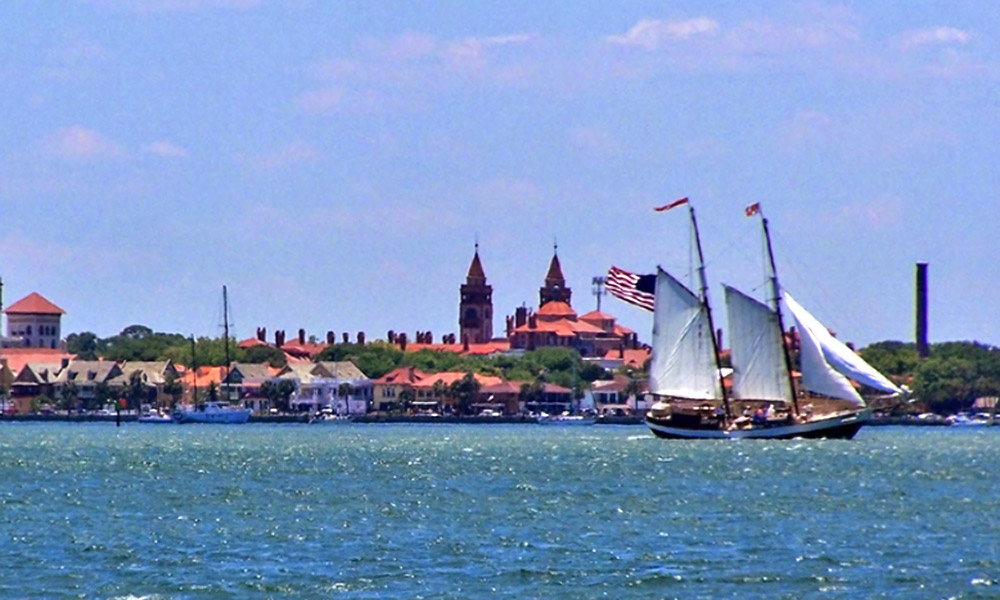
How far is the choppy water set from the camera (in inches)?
1575

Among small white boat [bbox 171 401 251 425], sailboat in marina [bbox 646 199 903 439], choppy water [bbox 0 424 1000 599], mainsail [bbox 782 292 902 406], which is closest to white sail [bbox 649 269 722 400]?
sailboat in marina [bbox 646 199 903 439]

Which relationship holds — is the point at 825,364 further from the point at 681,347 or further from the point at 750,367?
the point at 681,347

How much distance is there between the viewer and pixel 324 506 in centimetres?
5731

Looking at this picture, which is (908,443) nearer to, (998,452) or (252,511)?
(998,452)

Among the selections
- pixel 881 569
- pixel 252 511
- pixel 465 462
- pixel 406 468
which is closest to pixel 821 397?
pixel 465 462

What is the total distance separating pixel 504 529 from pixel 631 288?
5804cm

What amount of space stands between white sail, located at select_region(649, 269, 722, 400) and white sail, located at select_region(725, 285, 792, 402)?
44.3 inches

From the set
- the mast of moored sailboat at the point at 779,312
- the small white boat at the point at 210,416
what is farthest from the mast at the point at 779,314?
the small white boat at the point at 210,416

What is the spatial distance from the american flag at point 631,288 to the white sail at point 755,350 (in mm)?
3739

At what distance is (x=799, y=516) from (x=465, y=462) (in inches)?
1376

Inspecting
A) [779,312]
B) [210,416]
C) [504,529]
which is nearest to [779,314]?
[779,312]

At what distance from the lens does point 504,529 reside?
50.1 meters

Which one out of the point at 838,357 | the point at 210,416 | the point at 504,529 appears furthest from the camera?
the point at 210,416

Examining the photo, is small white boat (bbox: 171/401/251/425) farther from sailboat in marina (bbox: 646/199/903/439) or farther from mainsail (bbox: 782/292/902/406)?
mainsail (bbox: 782/292/902/406)
